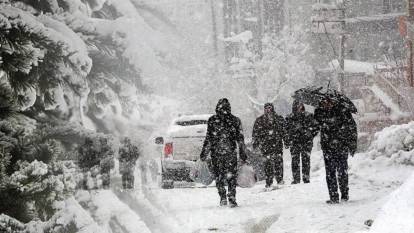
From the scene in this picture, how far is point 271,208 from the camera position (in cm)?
962

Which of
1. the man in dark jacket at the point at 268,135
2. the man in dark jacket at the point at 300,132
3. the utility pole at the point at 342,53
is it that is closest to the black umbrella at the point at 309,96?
the man in dark jacket at the point at 300,132

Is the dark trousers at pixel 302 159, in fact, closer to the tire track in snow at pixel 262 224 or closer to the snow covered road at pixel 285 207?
the snow covered road at pixel 285 207

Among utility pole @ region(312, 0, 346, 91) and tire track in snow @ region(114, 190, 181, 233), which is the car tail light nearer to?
tire track in snow @ region(114, 190, 181, 233)

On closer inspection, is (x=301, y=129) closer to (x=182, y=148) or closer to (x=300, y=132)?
(x=300, y=132)

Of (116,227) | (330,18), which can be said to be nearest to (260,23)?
(330,18)

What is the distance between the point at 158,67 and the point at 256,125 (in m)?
8.59

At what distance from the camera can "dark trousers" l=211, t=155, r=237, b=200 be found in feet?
32.8

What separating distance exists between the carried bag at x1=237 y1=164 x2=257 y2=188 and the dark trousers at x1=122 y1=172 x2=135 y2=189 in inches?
118

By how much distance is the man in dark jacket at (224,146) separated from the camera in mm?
10000

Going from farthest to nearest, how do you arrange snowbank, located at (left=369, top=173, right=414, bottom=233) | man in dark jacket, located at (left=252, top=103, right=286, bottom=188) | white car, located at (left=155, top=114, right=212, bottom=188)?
white car, located at (left=155, top=114, right=212, bottom=188) < man in dark jacket, located at (left=252, top=103, right=286, bottom=188) < snowbank, located at (left=369, top=173, right=414, bottom=233)

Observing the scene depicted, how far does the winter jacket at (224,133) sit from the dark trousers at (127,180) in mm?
2788

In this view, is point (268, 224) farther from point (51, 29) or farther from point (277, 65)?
point (277, 65)

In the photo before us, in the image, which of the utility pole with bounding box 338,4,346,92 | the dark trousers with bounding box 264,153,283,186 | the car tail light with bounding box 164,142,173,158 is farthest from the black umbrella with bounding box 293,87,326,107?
the utility pole with bounding box 338,4,346,92

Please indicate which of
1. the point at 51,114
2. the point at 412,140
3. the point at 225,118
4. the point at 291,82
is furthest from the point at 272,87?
the point at 51,114
